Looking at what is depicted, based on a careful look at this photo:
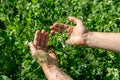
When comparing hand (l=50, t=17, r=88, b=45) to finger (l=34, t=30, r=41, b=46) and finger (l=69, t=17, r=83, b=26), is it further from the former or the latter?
finger (l=34, t=30, r=41, b=46)

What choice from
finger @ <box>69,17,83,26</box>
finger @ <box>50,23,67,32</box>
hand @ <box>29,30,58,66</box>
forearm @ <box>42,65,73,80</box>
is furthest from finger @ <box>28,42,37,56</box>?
finger @ <box>69,17,83,26</box>

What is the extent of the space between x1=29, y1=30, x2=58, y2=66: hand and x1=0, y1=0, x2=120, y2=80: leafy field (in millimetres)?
183

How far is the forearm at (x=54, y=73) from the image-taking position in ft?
13.1

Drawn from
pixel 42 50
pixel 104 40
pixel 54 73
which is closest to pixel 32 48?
pixel 42 50

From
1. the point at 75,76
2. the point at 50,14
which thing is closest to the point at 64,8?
the point at 50,14

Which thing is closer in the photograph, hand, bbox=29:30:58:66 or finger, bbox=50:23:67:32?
hand, bbox=29:30:58:66

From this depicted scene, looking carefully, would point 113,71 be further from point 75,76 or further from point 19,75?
point 19,75

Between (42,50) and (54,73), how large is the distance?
1.17 feet

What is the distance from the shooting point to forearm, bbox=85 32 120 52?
4.29 m

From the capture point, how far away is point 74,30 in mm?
4512

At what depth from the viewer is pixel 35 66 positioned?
4.49 meters

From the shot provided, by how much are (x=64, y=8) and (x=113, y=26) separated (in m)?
0.72

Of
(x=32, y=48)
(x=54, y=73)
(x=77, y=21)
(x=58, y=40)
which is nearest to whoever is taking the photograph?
(x=54, y=73)

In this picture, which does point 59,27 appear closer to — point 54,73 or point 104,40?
point 104,40
